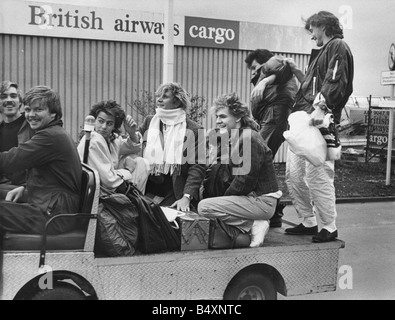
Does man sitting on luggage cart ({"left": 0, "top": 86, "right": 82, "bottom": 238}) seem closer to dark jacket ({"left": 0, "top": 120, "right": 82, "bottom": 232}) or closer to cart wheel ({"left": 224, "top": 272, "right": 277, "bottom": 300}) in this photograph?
dark jacket ({"left": 0, "top": 120, "right": 82, "bottom": 232})

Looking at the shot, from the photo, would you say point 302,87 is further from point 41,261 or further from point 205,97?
point 205,97

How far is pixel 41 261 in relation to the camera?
311 centimetres

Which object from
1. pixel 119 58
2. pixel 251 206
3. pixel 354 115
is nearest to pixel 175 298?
pixel 251 206

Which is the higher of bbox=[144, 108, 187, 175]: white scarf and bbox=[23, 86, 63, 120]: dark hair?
bbox=[23, 86, 63, 120]: dark hair

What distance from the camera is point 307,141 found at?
4.10 metres

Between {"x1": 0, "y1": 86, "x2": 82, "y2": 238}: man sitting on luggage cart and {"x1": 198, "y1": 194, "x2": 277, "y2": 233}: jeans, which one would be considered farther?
{"x1": 198, "y1": 194, "x2": 277, "y2": 233}: jeans

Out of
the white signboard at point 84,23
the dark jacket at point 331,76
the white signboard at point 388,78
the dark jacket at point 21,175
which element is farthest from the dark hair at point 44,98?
the white signboard at point 388,78

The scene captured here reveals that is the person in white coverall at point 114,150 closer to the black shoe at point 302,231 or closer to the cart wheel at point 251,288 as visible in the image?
the cart wheel at point 251,288

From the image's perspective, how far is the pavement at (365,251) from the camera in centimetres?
Answer: 475

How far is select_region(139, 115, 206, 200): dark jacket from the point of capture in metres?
4.20

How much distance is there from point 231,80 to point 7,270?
835 cm

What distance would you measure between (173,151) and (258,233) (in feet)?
3.03

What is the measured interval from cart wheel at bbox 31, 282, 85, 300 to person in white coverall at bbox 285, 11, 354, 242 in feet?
5.73

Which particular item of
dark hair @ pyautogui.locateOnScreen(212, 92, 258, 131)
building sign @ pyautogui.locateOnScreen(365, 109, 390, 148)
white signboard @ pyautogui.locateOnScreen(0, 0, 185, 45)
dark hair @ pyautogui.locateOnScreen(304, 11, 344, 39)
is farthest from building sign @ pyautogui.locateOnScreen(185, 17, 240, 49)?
building sign @ pyautogui.locateOnScreen(365, 109, 390, 148)
